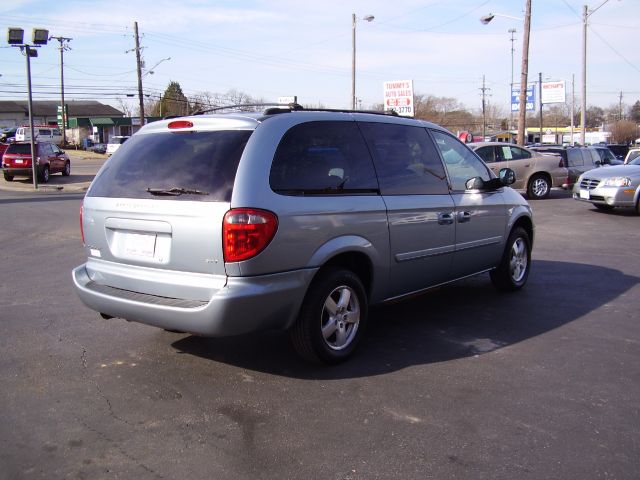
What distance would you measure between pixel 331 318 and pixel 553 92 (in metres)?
64.9

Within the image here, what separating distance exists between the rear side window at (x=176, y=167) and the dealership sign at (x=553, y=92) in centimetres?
6427

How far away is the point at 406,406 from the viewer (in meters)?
3.79

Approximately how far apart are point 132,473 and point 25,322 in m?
3.19

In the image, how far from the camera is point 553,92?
205 feet

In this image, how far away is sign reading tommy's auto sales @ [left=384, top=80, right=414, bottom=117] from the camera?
30837 millimetres

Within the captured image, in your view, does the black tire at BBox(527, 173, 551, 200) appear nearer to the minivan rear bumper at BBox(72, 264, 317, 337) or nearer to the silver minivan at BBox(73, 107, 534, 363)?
the silver minivan at BBox(73, 107, 534, 363)

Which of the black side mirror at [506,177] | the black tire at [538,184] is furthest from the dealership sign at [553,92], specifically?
the black side mirror at [506,177]

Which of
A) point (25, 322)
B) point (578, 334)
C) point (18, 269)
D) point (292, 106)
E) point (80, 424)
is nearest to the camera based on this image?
point (80, 424)

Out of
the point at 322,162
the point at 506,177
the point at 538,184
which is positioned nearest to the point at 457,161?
the point at 506,177

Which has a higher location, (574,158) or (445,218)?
(574,158)

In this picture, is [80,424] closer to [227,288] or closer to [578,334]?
[227,288]

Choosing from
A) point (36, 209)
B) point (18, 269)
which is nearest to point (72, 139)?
point (36, 209)

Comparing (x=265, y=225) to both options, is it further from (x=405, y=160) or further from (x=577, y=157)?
(x=577, y=157)

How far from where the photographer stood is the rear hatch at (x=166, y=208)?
384 centimetres
